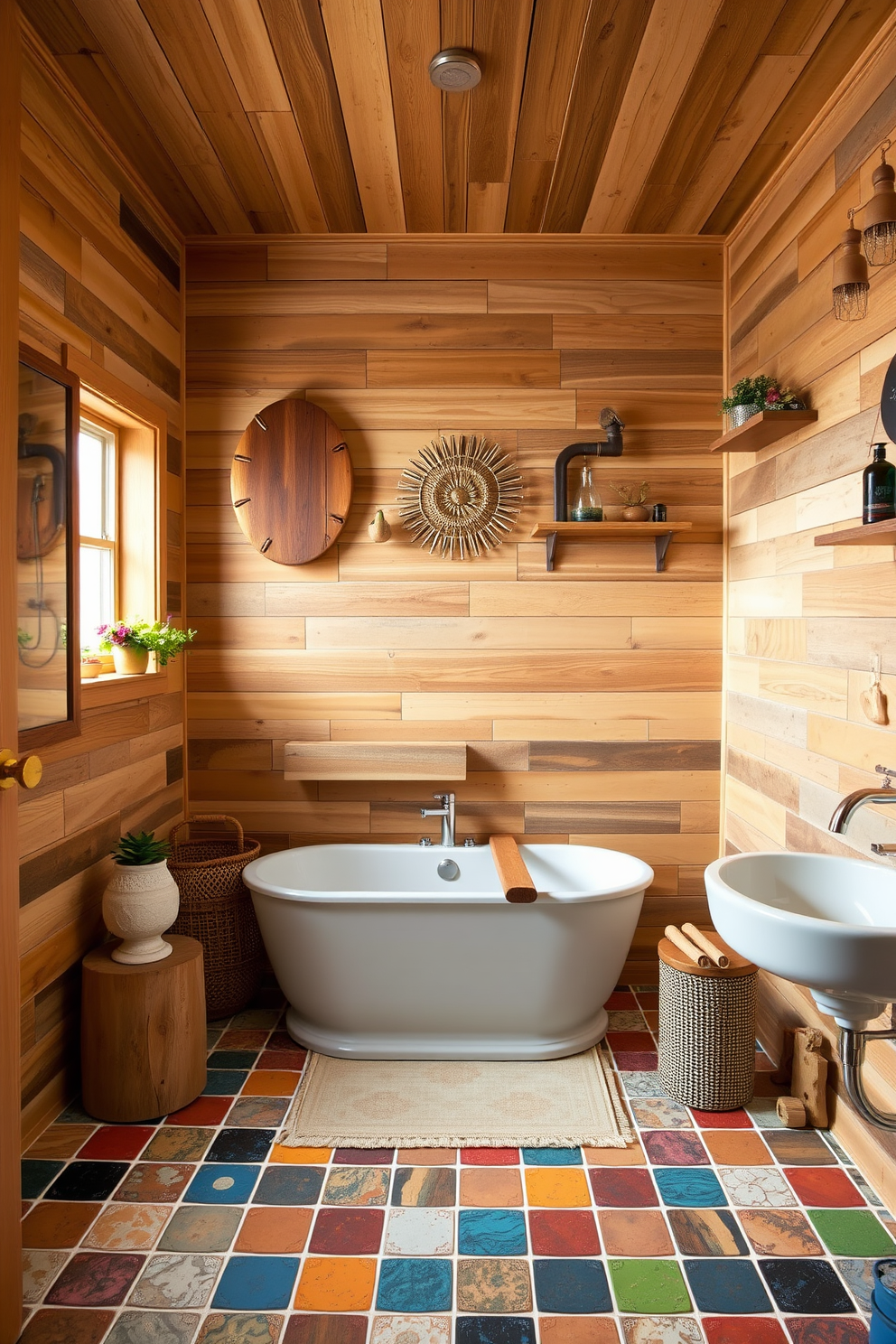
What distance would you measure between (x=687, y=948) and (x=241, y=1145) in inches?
52.8

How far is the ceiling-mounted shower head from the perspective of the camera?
222cm

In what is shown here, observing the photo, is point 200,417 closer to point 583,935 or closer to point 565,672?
point 565,672

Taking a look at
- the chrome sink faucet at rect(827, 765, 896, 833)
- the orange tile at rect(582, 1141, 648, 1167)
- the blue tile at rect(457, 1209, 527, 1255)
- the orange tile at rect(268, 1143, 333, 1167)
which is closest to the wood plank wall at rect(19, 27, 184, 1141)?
the orange tile at rect(268, 1143, 333, 1167)

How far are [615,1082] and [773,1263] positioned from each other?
2.54 feet

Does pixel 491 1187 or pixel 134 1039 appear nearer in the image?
pixel 491 1187

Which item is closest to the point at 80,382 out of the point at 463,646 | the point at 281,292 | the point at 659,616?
the point at 281,292

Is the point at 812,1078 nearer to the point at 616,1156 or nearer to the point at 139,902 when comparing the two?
the point at 616,1156

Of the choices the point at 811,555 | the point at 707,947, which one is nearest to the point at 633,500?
the point at 811,555

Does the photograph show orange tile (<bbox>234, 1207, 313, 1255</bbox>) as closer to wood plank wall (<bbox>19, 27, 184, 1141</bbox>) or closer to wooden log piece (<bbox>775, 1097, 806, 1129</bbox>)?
wood plank wall (<bbox>19, 27, 184, 1141</bbox>)

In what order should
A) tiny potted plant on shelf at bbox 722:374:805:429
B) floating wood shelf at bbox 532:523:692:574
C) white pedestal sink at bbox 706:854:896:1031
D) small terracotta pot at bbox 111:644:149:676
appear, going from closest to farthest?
white pedestal sink at bbox 706:854:896:1031 → tiny potted plant on shelf at bbox 722:374:805:429 → small terracotta pot at bbox 111:644:149:676 → floating wood shelf at bbox 532:523:692:574

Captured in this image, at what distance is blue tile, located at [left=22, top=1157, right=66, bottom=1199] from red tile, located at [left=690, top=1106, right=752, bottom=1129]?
1682mm

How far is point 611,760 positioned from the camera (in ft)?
11.1

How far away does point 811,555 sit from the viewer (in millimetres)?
2557

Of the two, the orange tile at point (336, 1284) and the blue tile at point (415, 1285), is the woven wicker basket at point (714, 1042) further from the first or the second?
the orange tile at point (336, 1284)
